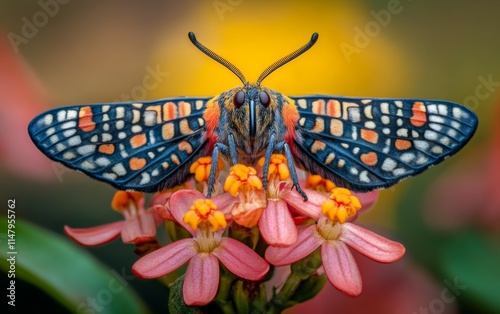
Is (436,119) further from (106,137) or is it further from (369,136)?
(106,137)

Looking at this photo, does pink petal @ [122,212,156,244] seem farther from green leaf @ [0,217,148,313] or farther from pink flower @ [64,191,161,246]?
green leaf @ [0,217,148,313]

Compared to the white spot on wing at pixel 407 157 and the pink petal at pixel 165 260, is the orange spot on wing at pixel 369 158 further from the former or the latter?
the pink petal at pixel 165 260

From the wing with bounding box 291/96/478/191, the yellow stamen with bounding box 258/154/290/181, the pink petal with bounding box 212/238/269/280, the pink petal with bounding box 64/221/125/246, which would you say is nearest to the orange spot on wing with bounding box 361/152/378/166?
the wing with bounding box 291/96/478/191

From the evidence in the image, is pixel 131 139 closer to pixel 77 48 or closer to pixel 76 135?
pixel 76 135

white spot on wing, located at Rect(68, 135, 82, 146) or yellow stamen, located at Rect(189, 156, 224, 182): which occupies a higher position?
white spot on wing, located at Rect(68, 135, 82, 146)

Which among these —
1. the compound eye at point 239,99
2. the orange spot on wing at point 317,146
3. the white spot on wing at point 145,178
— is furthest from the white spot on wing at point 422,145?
the white spot on wing at point 145,178

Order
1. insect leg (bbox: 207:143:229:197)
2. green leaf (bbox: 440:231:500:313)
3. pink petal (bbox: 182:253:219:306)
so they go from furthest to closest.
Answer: green leaf (bbox: 440:231:500:313), insect leg (bbox: 207:143:229:197), pink petal (bbox: 182:253:219:306)

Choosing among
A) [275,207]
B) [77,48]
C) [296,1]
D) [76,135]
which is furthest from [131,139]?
[296,1]
